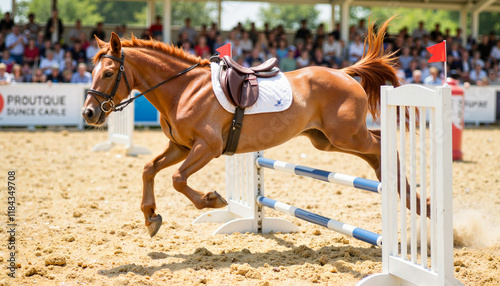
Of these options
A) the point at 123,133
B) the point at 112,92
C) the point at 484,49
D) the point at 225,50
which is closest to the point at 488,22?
the point at 484,49

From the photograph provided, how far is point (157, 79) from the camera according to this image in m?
3.96

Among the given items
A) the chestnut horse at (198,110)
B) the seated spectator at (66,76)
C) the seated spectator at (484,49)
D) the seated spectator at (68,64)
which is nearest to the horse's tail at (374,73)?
the chestnut horse at (198,110)

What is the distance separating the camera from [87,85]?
1248 centimetres

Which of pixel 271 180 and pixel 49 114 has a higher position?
pixel 49 114

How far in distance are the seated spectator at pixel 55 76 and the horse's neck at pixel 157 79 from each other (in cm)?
1012

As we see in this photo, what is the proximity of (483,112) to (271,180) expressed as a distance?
9.28 m

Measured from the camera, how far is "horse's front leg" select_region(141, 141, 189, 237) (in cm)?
381

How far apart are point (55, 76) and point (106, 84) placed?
34.0ft

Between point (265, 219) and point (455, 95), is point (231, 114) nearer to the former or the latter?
point (265, 219)

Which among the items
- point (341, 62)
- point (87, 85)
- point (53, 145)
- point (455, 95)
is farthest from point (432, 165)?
point (341, 62)

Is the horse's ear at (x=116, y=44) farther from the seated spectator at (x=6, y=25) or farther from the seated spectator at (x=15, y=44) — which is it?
the seated spectator at (x=6, y=25)

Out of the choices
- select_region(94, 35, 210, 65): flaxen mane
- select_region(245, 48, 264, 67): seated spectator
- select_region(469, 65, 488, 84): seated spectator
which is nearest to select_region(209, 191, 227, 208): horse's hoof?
select_region(94, 35, 210, 65): flaxen mane

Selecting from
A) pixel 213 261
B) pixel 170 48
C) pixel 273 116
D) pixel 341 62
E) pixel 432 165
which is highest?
pixel 341 62

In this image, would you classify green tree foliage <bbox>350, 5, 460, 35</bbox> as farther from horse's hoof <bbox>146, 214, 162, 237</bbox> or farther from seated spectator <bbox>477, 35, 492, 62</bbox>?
horse's hoof <bbox>146, 214, 162, 237</bbox>
